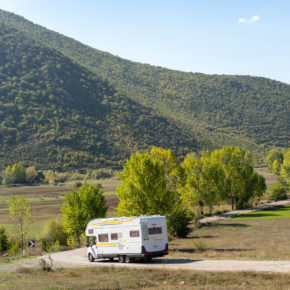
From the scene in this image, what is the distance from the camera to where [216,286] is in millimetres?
18328

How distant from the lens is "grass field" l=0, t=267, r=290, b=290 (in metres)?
18.6

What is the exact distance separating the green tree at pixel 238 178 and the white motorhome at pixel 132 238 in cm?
5734

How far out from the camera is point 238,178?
86938 mm

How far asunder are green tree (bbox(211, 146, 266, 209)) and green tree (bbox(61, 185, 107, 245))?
39.1m

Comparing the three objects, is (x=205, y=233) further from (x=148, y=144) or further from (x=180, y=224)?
(x=148, y=144)

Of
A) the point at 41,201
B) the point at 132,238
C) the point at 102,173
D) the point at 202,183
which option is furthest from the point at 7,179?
the point at 132,238

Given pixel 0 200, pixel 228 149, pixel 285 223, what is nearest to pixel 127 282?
pixel 285 223

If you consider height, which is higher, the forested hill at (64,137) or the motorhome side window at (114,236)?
the forested hill at (64,137)

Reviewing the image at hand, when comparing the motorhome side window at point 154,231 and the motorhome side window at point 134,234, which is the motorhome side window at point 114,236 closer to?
the motorhome side window at point 134,234

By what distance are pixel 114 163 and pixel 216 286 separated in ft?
472

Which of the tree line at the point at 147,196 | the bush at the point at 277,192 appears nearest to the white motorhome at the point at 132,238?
the tree line at the point at 147,196

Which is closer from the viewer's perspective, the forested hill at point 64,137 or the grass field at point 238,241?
the grass field at point 238,241

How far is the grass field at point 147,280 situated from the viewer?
18562mm

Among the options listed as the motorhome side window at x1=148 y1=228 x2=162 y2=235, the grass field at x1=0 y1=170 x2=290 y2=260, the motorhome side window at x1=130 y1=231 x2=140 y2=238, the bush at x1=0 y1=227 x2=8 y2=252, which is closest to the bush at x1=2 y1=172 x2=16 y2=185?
the grass field at x1=0 y1=170 x2=290 y2=260
